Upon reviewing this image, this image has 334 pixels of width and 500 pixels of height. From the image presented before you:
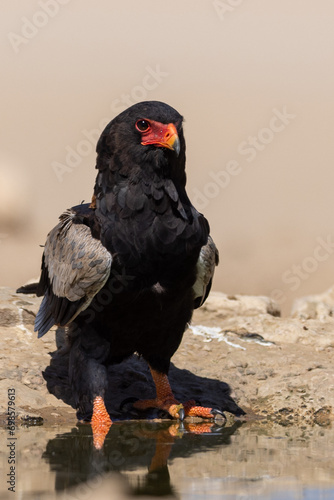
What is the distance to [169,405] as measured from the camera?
21.2 ft

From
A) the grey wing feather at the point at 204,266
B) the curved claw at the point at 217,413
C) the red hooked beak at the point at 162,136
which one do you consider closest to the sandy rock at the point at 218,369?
the curved claw at the point at 217,413

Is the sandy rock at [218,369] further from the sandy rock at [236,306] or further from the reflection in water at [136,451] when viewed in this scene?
the reflection in water at [136,451]

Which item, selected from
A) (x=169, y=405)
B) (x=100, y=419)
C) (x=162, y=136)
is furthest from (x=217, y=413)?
(x=162, y=136)

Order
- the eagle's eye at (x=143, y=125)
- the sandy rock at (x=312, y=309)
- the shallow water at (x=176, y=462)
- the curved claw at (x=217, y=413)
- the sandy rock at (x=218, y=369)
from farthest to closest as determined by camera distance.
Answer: the sandy rock at (x=312, y=309)
the sandy rock at (x=218, y=369)
the curved claw at (x=217, y=413)
the eagle's eye at (x=143, y=125)
the shallow water at (x=176, y=462)

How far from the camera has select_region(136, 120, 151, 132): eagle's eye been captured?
594 centimetres

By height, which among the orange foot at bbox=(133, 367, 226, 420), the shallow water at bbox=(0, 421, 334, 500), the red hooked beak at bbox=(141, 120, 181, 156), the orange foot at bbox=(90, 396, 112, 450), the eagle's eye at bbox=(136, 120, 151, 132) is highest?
the eagle's eye at bbox=(136, 120, 151, 132)

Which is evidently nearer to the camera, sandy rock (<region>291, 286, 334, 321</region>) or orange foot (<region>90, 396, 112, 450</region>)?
orange foot (<region>90, 396, 112, 450</region>)

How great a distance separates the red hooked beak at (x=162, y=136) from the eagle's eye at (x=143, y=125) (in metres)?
0.01

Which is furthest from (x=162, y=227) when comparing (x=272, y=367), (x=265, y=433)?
(x=272, y=367)

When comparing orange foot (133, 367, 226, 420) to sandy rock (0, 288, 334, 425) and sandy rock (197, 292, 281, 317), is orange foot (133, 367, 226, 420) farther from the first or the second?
sandy rock (197, 292, 281, 317)

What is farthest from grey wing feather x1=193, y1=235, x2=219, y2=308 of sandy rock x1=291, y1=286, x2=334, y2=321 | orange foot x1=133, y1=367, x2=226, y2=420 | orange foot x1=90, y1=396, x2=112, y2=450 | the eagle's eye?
sandy rock x1=291, y1=286, x2=334, y2=321

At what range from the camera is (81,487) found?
14.0ft

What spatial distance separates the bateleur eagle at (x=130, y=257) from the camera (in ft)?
19.3

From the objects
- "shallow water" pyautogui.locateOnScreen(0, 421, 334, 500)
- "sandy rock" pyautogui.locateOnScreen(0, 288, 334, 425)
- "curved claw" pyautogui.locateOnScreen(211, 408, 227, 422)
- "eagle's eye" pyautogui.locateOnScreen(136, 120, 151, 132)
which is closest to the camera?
"shallow water" pyautogui.locateOnScreen(0, 421, 334, 500)
